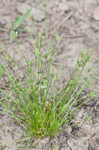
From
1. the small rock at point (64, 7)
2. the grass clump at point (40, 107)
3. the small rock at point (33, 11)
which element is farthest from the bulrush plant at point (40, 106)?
the small rock at point (64, 7)

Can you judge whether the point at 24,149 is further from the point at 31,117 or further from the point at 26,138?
the point at 31,117

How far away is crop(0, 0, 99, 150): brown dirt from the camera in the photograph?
1.42 metres

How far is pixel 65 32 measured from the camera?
209 centimetres

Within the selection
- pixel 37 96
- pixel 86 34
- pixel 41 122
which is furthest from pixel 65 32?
pixel 41 122

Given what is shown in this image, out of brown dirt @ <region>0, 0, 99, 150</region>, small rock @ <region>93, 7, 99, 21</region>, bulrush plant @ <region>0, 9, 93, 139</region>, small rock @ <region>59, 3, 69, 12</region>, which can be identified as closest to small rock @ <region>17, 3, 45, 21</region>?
brown dirt @ <region>0, 0, 99, 150</region>

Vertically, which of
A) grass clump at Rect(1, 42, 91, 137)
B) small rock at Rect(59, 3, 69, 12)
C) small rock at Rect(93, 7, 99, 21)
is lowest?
grass clump at Rect(1, 42, 91, 137)

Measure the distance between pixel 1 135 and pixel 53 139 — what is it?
333 millimetres

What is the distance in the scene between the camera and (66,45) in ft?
6.52

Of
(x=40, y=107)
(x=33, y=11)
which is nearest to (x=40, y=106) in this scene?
(x=40, y=107)

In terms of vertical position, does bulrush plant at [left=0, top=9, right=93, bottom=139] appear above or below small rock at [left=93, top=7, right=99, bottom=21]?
below

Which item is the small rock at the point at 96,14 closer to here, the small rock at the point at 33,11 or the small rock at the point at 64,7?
the small rock at the point at 64,7

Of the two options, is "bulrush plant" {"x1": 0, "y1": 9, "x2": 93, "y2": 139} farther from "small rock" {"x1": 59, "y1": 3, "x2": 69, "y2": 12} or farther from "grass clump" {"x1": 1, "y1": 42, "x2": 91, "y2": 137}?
"small rock" {"x1": 59, "y1": 3, "x2": 69, "y2": 12}

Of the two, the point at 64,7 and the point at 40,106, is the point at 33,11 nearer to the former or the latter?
the point at 64,7

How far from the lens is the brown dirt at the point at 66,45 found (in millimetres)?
1417
